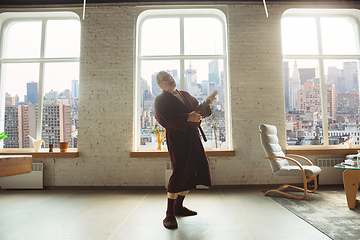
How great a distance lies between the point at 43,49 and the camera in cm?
458

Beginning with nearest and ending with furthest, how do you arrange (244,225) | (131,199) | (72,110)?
(244,225) < (131,199) < (72,110)

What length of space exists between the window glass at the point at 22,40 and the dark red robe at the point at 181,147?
3.79 meters

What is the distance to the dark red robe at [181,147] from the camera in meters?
2.28

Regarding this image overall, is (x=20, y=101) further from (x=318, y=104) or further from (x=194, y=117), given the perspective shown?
(x=318, y=104)

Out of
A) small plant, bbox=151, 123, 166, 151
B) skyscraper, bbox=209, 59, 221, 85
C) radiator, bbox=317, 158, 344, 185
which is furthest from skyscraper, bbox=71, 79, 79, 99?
radiator, bbox=317, 158, 344, 185

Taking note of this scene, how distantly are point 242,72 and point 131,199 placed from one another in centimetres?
296

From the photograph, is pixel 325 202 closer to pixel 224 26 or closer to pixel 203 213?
pixel 203 213

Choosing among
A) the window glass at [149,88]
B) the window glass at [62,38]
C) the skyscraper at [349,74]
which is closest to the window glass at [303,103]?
the skyscraper at [349,74]

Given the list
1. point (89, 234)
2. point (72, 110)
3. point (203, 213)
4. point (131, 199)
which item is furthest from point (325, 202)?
point (72, 110)

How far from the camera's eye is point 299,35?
4.68 m

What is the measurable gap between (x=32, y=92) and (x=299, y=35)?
5659 millimetres

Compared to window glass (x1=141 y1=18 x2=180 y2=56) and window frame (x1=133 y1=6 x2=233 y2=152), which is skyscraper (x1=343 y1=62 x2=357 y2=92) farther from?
window glass (x1=141 y1=18 x2=180 y2=56)

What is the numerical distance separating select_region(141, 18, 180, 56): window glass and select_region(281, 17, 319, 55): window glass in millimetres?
2246

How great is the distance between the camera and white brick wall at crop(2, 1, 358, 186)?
13.3 ft
